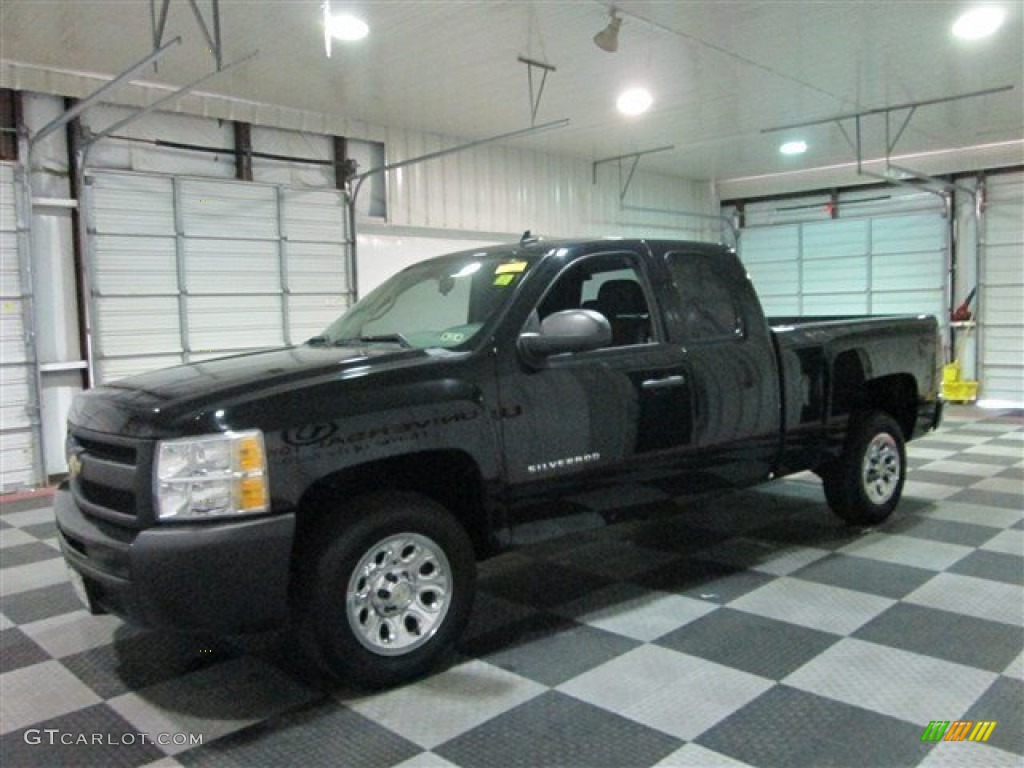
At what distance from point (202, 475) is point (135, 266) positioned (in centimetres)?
682

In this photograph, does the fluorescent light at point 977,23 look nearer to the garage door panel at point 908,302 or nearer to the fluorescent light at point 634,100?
the fluorescent light at point 634,100

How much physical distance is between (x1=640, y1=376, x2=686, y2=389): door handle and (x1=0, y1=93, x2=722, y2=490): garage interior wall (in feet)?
22.3

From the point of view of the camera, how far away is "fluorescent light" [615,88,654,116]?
9334 mm

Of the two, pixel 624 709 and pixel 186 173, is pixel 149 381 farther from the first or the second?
pixel 186 173

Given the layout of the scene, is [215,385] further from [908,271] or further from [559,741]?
[908,271]

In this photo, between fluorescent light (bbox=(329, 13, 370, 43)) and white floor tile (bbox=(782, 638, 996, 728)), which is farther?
fluorescent light (bbox=(329, 13, 370, 43))

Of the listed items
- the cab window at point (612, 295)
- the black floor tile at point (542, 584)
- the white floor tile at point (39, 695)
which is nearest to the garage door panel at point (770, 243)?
the cab window at point (612, 295)

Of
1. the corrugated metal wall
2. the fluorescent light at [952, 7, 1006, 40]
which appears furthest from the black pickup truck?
the corrugated metal wall

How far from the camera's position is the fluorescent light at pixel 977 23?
7.03m

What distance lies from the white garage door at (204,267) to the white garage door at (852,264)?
9.55 m

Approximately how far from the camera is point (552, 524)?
3734 millimetres

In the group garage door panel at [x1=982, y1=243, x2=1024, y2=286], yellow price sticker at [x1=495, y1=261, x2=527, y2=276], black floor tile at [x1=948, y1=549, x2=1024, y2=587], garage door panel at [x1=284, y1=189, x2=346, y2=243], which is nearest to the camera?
yellow price sticker at [x1=495, y1=261, x2=527, y2=276]

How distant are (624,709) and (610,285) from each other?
2309mm

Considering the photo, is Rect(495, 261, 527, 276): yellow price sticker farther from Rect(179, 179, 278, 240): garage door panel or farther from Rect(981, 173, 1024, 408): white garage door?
Rect(981, 173, 1024, 408): white garage door
